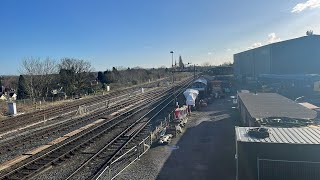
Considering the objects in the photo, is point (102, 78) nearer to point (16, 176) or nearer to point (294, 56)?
point (294, 56)

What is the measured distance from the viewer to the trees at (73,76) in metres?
48.9

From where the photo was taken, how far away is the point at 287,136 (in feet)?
35.9

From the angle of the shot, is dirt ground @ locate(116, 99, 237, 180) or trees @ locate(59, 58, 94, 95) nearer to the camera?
dirt ground @ locate(116, 99, 237, 180)

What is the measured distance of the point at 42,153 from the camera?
17.3 meters

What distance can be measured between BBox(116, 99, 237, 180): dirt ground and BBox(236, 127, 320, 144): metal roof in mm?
3257

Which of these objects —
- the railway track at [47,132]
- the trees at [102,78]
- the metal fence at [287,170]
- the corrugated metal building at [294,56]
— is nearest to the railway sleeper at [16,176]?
the railway track at [47,132]

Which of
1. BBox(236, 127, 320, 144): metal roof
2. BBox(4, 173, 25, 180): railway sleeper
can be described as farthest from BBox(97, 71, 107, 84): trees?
BBox(236, 127, 320, 144): metal roof

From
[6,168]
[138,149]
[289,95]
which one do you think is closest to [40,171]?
[6,168]

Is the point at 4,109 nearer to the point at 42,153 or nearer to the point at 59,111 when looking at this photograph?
the point at 59,111

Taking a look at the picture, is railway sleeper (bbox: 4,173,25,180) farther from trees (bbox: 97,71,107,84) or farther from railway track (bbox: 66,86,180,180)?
trees (bbox: 97,71,107,84)

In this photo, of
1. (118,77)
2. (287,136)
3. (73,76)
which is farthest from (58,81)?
(287,136)

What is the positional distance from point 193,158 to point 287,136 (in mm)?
6516

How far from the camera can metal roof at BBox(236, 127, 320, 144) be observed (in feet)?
33.3

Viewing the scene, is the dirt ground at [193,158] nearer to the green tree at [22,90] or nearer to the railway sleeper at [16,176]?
the railway sleeper at [16,176]
